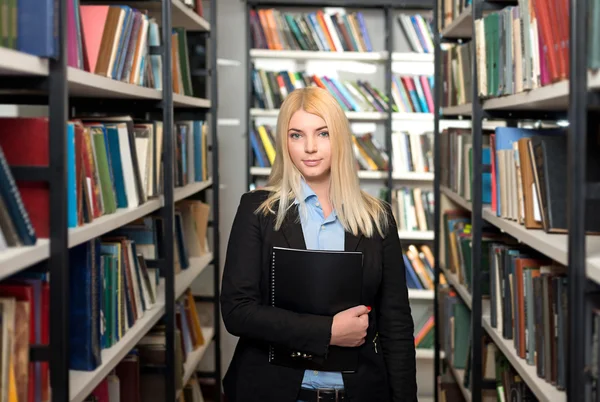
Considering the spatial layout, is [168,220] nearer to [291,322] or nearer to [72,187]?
[72,187]

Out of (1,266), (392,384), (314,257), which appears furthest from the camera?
(392,384)

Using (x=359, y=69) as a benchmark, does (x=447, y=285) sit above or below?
below

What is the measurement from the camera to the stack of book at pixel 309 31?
458 cm

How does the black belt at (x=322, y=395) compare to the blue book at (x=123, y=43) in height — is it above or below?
below

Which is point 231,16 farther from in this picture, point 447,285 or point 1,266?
point 1,266

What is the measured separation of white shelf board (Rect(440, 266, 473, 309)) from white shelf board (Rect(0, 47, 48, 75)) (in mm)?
1847

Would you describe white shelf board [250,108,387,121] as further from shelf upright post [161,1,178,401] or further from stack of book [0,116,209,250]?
shelf upright post [161,1,178,401]

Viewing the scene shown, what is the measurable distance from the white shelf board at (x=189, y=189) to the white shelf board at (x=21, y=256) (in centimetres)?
137

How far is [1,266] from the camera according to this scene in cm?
126

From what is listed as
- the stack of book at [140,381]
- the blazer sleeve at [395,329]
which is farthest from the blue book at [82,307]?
the blazer sleeve at [395,329]

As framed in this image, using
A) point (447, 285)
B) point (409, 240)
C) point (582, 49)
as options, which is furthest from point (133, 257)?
point (409, 240)

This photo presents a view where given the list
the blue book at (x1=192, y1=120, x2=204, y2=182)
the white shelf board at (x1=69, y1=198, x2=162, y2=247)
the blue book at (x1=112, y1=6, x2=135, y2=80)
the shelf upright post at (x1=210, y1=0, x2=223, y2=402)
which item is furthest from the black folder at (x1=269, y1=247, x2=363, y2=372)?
the shelf upright post at (x1=210, y1=0, x2=223, y2=402)

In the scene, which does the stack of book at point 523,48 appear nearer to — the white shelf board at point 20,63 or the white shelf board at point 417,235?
the white shelf board at point 20,63

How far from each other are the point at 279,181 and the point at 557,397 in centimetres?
88
